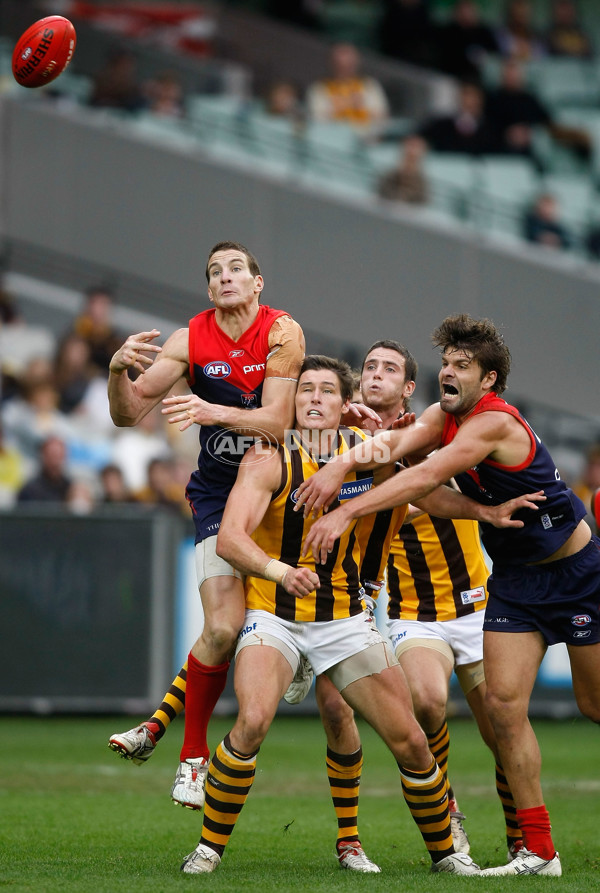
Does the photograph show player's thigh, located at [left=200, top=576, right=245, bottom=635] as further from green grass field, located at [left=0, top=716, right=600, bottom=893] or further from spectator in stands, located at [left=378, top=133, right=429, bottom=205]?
spectator in stands, located at [left=378, top=133, right=429, bottom=205]

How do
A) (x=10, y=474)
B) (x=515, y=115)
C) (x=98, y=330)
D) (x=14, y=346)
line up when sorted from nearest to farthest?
1. (x=10, y=474)
2. (x=98, y=330)
3. (x=14, y=346)
4. (x=515, y=115)

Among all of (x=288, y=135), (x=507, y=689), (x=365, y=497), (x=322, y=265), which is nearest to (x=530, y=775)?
(x=507, y=689)

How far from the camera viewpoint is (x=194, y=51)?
66.0ft

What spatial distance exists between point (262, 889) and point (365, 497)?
1872 millimetres

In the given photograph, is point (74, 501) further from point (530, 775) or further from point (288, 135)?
point (530, 775)

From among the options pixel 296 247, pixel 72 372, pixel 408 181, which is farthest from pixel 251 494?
pixel 408 181

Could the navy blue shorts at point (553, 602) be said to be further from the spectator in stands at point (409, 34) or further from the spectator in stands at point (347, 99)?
the spectator in stands at point (409, 34)

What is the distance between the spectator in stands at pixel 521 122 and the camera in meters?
18.9

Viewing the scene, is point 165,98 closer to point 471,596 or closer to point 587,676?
point 471,596

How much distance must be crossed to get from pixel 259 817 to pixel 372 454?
123 inches

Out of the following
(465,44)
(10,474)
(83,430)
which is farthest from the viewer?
(465,44)

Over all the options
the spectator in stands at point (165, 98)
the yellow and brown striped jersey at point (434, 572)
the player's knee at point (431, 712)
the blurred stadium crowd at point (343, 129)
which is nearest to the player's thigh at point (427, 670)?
the player's knee at point (431, 712)

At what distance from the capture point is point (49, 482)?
45.3 feet

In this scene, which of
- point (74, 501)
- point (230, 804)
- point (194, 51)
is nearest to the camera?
point (230, 804)
